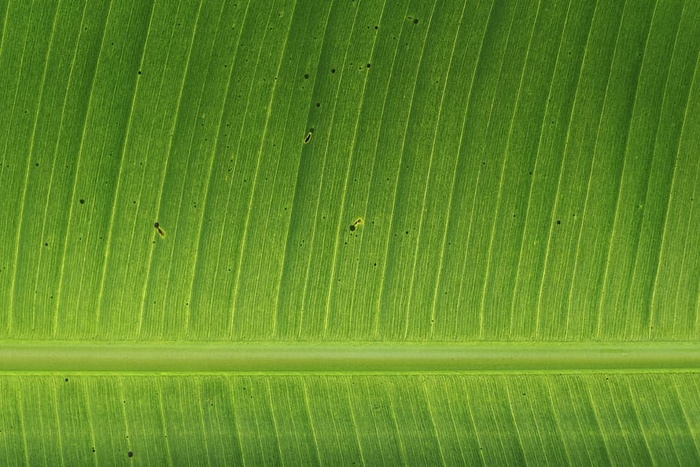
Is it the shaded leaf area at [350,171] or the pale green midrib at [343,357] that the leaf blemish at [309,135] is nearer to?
the shaded leaf area at [350,171]

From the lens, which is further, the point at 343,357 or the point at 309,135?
the point at 343,357

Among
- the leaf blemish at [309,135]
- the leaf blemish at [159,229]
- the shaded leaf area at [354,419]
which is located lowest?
the shaded leaf area at [354,419]

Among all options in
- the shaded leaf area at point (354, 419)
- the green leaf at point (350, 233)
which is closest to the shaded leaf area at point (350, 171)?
the green leaf at point (350, 233)

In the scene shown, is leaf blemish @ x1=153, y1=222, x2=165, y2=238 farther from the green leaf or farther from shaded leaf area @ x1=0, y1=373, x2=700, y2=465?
shaded leaf area @ x1=0, y1=373, x2=700, y2=465

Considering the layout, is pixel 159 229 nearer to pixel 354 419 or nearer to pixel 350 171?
pixel 350 171

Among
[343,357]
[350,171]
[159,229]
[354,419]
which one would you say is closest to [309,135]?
[350,171]

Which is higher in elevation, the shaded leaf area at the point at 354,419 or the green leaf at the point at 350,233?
the green leaf at the point at 350,233
